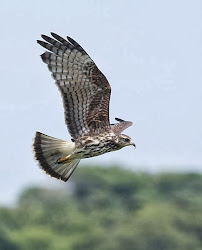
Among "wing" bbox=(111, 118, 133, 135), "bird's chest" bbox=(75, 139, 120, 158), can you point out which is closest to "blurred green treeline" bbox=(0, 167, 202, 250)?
"wing" bbox=(111, 118, 133, 135)

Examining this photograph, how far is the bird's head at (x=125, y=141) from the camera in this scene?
51.0ft

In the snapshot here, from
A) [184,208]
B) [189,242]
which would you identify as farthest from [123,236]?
[184,208]

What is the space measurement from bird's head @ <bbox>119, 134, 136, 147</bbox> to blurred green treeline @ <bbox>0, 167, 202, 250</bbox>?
29.4 m

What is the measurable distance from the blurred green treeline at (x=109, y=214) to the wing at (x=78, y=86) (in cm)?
2946

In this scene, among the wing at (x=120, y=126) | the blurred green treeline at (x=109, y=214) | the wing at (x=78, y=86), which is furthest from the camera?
the blurred green treeline at (x=109, y=214)

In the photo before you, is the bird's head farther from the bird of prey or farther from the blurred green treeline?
the blurred green treeline

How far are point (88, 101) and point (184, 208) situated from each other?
4033 centimetres

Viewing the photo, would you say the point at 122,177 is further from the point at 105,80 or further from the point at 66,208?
the point at 105,80

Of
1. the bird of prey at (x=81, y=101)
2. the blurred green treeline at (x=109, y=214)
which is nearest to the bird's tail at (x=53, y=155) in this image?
the bird of prey at (x=81, y=101)

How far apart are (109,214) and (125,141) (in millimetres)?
41967

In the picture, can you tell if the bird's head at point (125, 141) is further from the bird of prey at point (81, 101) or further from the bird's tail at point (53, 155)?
the bird's tail at point (53, 155)

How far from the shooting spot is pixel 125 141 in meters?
15.6

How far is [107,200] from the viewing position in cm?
6141

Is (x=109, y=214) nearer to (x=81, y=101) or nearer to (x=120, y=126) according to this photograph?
(x=120, y=126)
